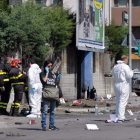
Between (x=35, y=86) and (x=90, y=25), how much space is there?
10.7 metres

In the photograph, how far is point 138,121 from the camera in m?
13.9

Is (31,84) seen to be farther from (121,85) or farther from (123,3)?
(123,3)

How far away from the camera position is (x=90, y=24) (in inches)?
974

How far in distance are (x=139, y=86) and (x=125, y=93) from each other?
20.5 metres

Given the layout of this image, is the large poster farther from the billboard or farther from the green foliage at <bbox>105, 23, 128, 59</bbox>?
the green foliage at <bbox>105, 23, 128, 59</bbox>

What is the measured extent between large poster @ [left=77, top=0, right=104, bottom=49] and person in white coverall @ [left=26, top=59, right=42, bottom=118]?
833cm

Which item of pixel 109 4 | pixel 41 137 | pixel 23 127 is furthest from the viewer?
pixel 109 4

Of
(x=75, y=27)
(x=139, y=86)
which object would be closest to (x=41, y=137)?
(x=75, y=27)

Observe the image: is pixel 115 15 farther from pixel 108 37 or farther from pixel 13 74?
pixel 13 74

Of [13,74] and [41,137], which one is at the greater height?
[13,74]

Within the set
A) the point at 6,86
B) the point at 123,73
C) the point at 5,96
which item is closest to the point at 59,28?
the point at 6,86

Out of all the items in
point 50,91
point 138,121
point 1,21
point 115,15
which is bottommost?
point 138,121

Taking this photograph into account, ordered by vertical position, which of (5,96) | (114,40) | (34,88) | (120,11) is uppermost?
(120,11)

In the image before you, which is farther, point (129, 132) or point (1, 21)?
point (1, 21)
